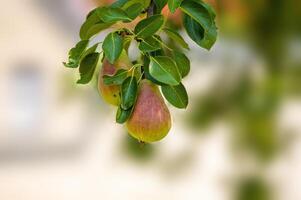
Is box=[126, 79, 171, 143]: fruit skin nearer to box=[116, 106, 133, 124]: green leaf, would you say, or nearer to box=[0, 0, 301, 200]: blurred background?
box=[116, 106, 133, 124]: green leaf

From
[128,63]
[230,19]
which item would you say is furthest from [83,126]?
[128,63]

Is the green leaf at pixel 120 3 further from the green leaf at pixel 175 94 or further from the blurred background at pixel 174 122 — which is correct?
the blurred background at pixel 174 122

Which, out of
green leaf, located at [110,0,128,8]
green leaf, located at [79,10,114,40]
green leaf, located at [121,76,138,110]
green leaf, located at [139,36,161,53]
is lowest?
green leaf, located at [121,76,138,110]

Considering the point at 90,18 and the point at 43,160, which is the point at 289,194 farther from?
the point at 90,18

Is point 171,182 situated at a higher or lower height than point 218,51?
lower

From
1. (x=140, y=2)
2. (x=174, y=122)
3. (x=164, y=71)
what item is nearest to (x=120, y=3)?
(x=140, y=2)

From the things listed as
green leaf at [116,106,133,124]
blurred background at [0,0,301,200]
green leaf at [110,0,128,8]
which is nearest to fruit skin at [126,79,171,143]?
green leaf at [116,106,133,124]
